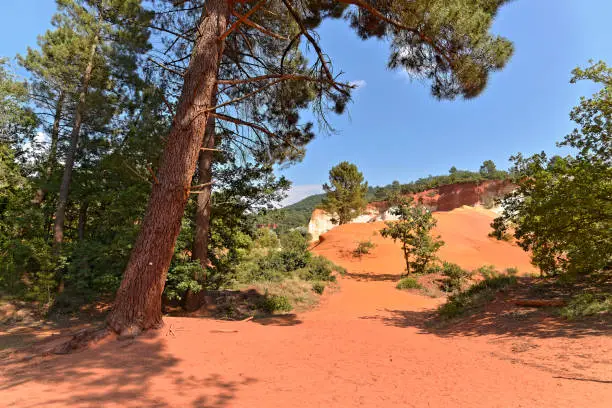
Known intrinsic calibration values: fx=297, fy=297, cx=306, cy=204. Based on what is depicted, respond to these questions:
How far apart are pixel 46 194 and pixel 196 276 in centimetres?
768

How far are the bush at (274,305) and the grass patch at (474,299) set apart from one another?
5.07 m

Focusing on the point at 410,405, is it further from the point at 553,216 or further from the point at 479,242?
the point at 479,242

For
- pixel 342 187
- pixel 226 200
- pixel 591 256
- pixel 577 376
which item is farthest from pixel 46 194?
pixel 342 187

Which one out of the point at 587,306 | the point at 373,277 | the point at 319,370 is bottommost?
the point at 319,370

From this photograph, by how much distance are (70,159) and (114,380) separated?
31.1 feet

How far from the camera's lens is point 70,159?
9.55 meters

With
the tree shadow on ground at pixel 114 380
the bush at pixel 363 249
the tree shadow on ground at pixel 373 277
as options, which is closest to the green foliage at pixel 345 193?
the bush at pixel 363 249

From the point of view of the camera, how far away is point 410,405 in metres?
2.68

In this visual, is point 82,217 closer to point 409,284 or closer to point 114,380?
point 114,380

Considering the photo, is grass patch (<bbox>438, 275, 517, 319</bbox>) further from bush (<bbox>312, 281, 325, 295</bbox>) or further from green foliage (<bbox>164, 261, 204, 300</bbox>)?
green foliage (<bbox>164, 261, 204, 300</bbox>)

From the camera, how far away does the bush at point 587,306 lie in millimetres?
5811

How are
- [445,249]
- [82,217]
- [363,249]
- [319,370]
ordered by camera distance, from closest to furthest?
[319,370] < [82,217] < [363,249] < [445,249]

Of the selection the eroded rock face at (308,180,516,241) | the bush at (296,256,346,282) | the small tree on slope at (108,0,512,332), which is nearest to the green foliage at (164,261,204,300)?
the small tree on slope at (108,0,512,332)

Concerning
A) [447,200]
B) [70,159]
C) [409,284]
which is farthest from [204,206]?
[447,200]
